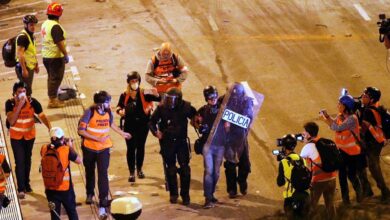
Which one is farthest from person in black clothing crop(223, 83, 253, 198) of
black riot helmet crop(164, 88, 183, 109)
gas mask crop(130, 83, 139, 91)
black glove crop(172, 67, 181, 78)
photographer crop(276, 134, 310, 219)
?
black glove crop(172, 67, 181, 78)

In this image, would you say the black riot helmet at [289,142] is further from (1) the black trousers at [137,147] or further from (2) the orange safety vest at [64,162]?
(1) the black trousers at [137,147]

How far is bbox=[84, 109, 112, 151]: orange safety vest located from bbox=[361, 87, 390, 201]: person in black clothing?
3583 mm

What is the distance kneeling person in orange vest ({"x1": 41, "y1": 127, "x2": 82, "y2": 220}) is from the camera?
1116 cm

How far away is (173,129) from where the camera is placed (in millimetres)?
12359

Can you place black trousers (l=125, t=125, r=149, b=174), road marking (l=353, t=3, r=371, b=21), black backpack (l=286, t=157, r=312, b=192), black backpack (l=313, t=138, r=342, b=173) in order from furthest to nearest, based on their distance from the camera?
1. road marking (l=353, t=3, r=371, b=21)
2. black trousers (l=125, t=125, r=149, b=174)
3. black backpack (l=313, t=138, r=342, b=173)
4. black backpack (l=286, t=157, r=312, b=192)

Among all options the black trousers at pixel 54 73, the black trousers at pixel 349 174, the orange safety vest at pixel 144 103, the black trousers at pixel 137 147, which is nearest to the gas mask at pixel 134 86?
the orange safety vest at pixel 144 103

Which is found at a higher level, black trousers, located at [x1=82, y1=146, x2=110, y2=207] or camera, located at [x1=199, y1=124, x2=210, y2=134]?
camera, located at [x1=199, y1=124, x2=210, y2=134]

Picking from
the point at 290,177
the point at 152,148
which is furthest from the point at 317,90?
the point at 290,177

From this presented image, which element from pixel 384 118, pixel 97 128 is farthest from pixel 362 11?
pixel 97 128

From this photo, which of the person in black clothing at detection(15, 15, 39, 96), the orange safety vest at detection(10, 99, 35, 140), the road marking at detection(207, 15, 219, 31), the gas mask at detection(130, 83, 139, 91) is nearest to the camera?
the orange safety vest at detection(10, 99, 35, 140)

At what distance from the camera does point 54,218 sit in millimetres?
11633

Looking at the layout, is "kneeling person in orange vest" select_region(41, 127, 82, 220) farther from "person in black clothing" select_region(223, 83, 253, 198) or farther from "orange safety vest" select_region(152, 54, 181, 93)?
"orange safety vest" select_region(152, 54, 181, 93)

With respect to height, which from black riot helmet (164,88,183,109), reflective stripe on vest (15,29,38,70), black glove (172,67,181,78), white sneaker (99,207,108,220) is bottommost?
white sneaker (99,207,108,220)

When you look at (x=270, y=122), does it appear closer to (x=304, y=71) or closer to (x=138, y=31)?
(x=304, y=71)
